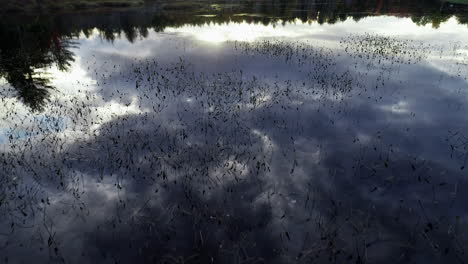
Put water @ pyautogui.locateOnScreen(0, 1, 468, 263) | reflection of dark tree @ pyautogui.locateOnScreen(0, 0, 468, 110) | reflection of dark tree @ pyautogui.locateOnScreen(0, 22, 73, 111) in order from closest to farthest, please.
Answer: water @ pyautogui.locateOnScreen(0, 1, 468, 263)
reflection of dark tree @ pyautogui.locateOnScreen(0, 22, 73, 111)
reflection of dark tree @ pyautogui.locateOnScreen(0, 0, 468, 110)

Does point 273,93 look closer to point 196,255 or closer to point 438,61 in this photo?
point 196,255

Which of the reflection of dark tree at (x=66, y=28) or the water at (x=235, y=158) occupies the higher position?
the reflection of dark tree at (x=66, y=28)

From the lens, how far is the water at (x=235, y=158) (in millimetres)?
9547

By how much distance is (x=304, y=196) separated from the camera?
11.6 meters

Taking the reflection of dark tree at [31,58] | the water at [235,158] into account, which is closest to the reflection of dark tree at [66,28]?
the reflection of dark tree at [31,58]

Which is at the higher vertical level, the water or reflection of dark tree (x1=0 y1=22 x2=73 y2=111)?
reflection of dark tree (x1=0 y1=22 x2=73 y2=111)

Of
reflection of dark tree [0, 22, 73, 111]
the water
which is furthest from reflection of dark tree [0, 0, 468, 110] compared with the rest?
the water

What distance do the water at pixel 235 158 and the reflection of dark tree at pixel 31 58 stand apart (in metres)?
0.35

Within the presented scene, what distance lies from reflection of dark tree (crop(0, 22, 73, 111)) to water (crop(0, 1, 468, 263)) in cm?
35

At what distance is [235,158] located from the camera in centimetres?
1391

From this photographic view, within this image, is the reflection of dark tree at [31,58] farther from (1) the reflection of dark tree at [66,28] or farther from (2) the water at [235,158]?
(2) the water at [235,158]

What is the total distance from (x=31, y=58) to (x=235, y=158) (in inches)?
1131

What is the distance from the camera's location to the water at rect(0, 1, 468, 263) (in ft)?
31.3

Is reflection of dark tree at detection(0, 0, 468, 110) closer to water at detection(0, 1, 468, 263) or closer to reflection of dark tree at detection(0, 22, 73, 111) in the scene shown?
reflection of dark tree at detection(0, 22, 73, 111)
